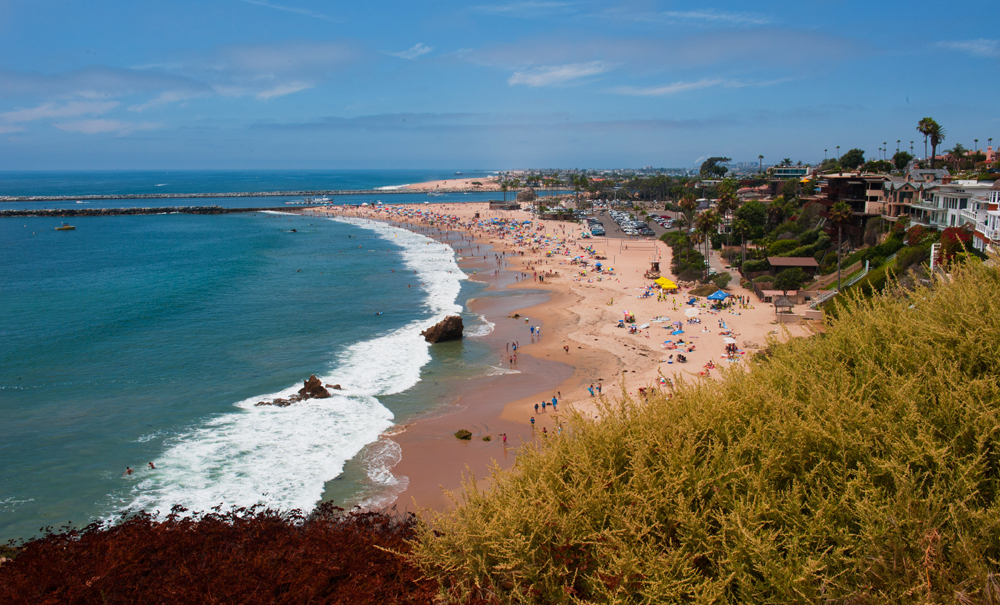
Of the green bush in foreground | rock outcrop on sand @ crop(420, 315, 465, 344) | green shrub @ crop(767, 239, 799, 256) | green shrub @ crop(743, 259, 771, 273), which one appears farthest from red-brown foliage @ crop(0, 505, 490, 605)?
green shrub @ crop(767, 239, 799, 256)

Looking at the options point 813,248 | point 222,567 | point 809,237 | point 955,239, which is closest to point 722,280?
point 813,248

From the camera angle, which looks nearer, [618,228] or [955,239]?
[955,239]

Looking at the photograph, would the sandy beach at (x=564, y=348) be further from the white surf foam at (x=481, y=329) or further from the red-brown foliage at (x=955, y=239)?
the red-brown foliage at (x=955, y=239)

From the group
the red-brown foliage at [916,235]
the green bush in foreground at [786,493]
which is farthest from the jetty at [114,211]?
the green bush in foreground at [786,493]

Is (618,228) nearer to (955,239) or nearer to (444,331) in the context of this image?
(444,331)

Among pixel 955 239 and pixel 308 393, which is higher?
pixel 955 239

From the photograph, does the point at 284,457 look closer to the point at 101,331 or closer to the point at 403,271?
the point at 101,331
